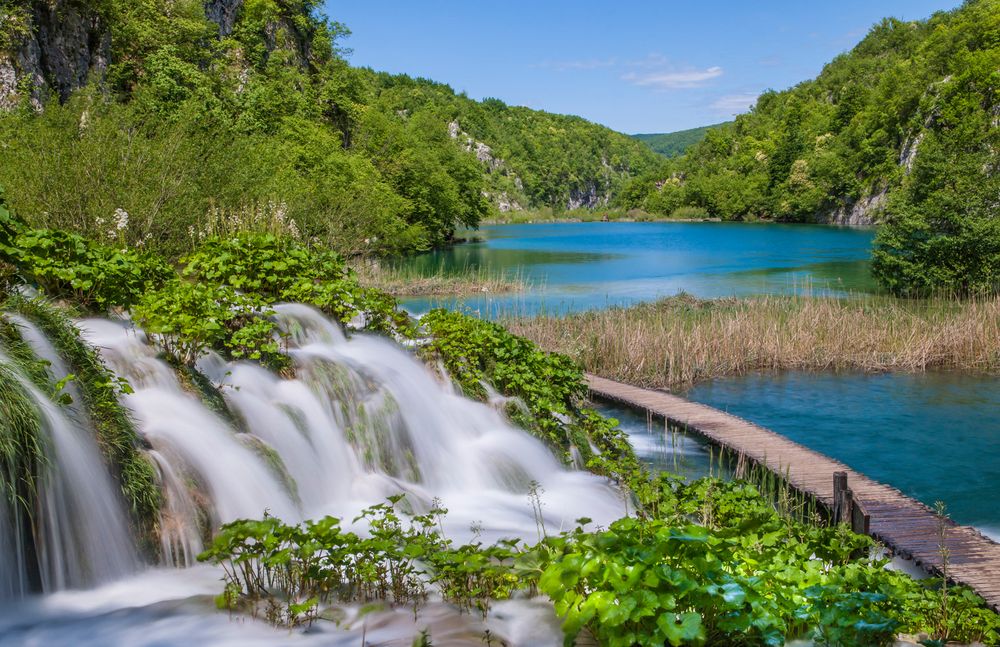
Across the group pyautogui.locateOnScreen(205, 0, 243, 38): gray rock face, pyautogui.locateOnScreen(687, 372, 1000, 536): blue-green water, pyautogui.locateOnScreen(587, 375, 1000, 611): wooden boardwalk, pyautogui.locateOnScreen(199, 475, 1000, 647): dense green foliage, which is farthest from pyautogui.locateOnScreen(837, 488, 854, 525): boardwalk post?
pyautogui.locateOnScreen(205, 0, 243, 38): gray rock face

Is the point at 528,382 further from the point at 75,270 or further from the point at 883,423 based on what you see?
the point at 883,423

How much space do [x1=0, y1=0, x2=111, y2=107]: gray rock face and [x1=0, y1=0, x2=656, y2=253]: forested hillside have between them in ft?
0.22

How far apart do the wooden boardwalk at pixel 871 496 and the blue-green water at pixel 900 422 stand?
170 cm

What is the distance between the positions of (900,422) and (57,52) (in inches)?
1105

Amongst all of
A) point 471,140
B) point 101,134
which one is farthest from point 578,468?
point 471,140

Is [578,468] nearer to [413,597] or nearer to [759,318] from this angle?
[413,597]

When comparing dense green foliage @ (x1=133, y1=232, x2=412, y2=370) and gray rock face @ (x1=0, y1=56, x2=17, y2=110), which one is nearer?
dense green foliage @ (x1=133, y1=232, x2=412, y2=370)

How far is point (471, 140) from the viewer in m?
167

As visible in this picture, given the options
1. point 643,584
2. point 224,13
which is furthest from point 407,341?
point 224,13

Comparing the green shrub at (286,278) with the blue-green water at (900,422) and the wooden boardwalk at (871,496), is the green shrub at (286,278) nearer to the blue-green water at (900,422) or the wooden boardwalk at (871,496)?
the wooden boardwalk at (871,496)

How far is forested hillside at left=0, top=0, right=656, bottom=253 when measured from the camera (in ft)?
39.2

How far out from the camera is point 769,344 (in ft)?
56.0

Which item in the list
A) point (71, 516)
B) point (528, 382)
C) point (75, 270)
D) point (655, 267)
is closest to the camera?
point (71, 516)

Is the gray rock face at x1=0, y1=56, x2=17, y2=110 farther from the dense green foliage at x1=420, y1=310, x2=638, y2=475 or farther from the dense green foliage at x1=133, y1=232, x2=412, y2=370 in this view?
the dense green foliage at x1=420, y1=310, x2=638, y2=475
